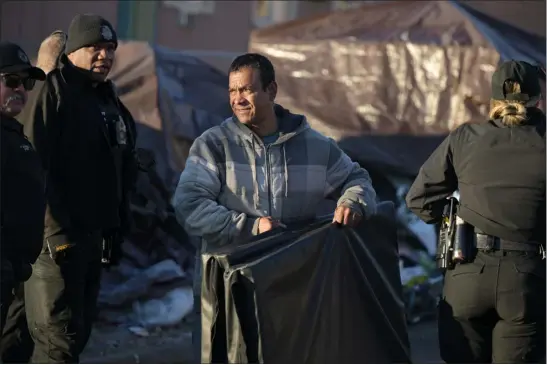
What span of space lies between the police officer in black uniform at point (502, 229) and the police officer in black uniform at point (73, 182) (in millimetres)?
1626

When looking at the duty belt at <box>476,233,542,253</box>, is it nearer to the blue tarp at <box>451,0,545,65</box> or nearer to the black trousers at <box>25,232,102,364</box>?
the black trousers at <box>25,232,102,364</box>

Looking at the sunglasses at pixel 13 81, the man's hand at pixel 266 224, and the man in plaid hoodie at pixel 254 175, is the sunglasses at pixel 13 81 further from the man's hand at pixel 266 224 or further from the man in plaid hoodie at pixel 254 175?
the man's hand at pixel 266 224

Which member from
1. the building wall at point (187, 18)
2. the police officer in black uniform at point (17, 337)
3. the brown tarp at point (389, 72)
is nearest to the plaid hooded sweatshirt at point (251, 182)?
the police officer in black uniform at point (17, 337)

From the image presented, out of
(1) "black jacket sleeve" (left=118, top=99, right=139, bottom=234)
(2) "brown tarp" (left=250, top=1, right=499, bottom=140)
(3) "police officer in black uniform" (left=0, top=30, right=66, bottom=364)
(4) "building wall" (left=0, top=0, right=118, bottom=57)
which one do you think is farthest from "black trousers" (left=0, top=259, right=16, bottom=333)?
(4) "building wall" (left=0, top=0, right=118, bottom=57)

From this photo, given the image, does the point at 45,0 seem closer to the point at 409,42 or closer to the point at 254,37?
the point at 254,37

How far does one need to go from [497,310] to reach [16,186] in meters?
2.04

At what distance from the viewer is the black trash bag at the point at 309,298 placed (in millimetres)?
3717

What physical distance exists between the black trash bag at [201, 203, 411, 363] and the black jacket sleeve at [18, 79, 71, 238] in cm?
127

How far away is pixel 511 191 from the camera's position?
169 inches

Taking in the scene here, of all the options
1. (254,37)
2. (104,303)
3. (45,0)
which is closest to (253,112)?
(104,303)

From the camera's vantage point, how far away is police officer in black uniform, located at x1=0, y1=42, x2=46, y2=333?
404cm

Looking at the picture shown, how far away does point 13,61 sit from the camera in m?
4.17

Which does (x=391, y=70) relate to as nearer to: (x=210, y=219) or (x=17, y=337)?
(x=17, y=337)

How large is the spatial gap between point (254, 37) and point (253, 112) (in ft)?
13.2
